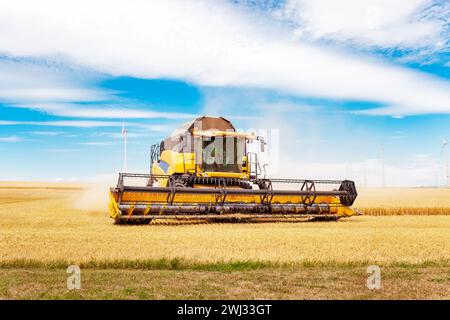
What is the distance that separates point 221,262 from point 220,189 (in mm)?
8235

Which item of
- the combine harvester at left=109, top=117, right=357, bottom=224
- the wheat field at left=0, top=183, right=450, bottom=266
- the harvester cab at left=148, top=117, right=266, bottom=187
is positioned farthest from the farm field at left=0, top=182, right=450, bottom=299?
the harvester cab at left=148, top=117, right=266, bottom=187

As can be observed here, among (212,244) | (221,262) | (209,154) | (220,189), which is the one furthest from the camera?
(209,154)

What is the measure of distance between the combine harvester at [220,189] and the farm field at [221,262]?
203cm

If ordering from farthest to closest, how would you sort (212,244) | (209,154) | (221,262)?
(209,154), (212,244), (221,262)

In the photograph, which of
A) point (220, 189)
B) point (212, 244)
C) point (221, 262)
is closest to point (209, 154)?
point (220, 189)

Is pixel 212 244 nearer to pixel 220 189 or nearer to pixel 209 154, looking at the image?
pixel 220 189

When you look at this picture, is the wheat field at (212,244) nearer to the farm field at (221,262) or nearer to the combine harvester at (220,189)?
the farm field at (221,262)

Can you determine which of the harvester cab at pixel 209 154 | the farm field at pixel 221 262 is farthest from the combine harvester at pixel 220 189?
the farm field at pixel 221 262

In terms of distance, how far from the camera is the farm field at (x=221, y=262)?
6559 mm

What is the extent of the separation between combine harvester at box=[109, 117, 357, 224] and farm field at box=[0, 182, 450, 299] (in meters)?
2.03

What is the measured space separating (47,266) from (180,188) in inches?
320

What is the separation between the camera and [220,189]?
17.0m
